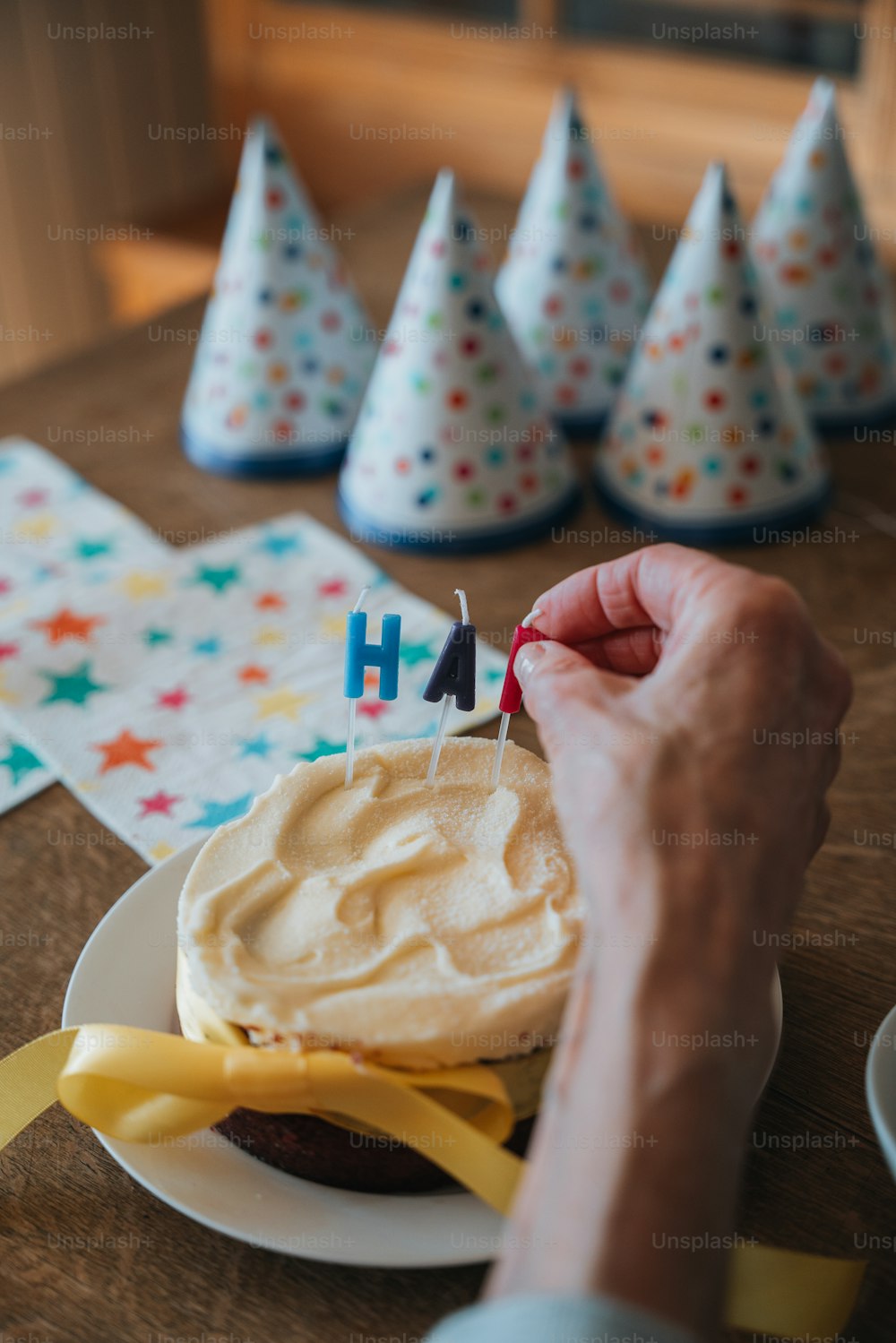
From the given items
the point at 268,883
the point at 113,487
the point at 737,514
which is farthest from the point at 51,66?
the point at 268,883

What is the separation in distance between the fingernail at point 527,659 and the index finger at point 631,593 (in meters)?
0.04

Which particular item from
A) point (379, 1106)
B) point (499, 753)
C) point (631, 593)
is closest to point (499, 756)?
point (499, 753)

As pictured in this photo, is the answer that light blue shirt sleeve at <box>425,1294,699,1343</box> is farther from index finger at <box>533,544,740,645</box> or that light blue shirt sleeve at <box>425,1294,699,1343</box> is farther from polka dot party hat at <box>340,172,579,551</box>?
polka dot party hat at <box>340,172,579,551</box>

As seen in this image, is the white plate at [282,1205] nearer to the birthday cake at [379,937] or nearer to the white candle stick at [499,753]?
the birthday cake at [379,937]

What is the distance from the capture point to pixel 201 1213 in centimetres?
59

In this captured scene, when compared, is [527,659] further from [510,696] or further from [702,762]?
[702,762]

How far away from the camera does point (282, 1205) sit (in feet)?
1.99

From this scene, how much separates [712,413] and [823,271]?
0.26 m

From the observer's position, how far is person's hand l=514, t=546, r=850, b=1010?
52 cm

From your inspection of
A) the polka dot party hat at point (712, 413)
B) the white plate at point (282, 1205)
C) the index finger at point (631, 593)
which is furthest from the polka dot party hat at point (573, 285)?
the white plate at point (282, 1205)

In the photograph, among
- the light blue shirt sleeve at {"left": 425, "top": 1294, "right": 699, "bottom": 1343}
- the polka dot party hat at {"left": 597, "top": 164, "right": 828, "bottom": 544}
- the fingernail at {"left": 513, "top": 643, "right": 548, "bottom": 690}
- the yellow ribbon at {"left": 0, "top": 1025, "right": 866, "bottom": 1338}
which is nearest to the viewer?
the light blue shirt sleeve at {"left": 425, "top": 1294, "right": 699, "bottom": 1343}

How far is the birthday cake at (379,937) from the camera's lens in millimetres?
586

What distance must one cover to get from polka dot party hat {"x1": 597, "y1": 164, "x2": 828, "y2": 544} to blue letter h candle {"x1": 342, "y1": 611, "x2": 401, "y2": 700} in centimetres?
52

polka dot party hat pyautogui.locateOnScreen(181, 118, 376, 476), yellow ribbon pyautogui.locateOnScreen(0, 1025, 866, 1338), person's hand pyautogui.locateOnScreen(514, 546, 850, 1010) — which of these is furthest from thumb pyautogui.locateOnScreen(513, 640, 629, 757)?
polka dot party hat pyautogui.locateOnScreen(181, 118, 376, 476)
